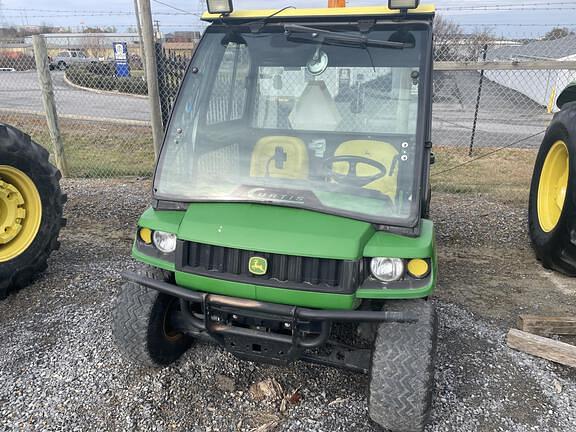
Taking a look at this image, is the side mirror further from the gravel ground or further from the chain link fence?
the gravel ground

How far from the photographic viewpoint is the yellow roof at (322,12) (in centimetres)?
282

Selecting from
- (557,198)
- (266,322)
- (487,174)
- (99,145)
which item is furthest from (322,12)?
(99,145)

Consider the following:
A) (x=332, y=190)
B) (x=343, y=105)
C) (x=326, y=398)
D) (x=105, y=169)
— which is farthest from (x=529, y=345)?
(x=105, y=169)

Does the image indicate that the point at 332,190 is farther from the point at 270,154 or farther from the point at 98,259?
the point at 98,259

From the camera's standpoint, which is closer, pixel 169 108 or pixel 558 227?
pixel 169 108

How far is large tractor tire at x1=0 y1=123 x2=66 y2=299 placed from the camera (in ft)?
12.3

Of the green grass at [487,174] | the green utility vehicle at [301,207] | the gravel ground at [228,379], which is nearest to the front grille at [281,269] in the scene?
the green utility vehicle at [301,207]

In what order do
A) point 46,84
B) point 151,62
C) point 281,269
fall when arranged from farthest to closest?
point 46,84 → point 151,62 → point 281,269

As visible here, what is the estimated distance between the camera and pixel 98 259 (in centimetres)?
448

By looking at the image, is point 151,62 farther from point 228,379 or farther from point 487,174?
point 487,174

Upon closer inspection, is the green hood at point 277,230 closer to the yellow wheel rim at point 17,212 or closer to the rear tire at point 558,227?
the yellow wheel rim at point 17,212

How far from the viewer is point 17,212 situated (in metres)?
3.83

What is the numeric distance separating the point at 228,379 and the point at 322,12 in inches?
88.4

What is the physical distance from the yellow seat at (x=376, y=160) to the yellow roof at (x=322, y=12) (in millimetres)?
747
